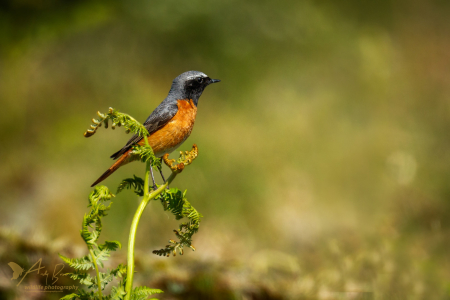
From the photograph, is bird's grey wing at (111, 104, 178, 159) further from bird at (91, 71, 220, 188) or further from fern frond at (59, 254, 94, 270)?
fern frond at (59, 254, 94, 270)

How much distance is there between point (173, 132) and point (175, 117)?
0.36 ft

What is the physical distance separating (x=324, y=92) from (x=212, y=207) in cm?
319

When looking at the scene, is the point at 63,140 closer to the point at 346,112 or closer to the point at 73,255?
the point at 73,255

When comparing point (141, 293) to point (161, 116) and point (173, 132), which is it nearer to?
point (173, 132)

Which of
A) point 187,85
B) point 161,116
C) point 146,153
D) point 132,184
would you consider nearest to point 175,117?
point 161,116

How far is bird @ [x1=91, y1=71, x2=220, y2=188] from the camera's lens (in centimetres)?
A: 247

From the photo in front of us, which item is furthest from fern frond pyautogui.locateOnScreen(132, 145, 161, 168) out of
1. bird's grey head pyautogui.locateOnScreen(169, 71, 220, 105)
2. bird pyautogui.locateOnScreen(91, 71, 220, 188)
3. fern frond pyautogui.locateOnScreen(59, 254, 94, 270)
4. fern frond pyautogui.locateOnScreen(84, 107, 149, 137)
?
bird's grey head pyautogui.locateOnScreen(169, 71, 220, 105)

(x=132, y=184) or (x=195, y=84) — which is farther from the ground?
(x=195, y=84)

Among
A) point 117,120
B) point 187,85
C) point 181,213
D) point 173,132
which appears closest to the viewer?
point 117,120

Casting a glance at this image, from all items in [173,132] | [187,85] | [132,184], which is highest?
[187,85]

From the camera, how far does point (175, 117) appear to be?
100 inches

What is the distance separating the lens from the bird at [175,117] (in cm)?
247

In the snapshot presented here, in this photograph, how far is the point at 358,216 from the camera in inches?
220

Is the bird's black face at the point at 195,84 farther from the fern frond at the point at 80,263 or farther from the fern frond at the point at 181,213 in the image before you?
the fern frond at the point at 80,263
